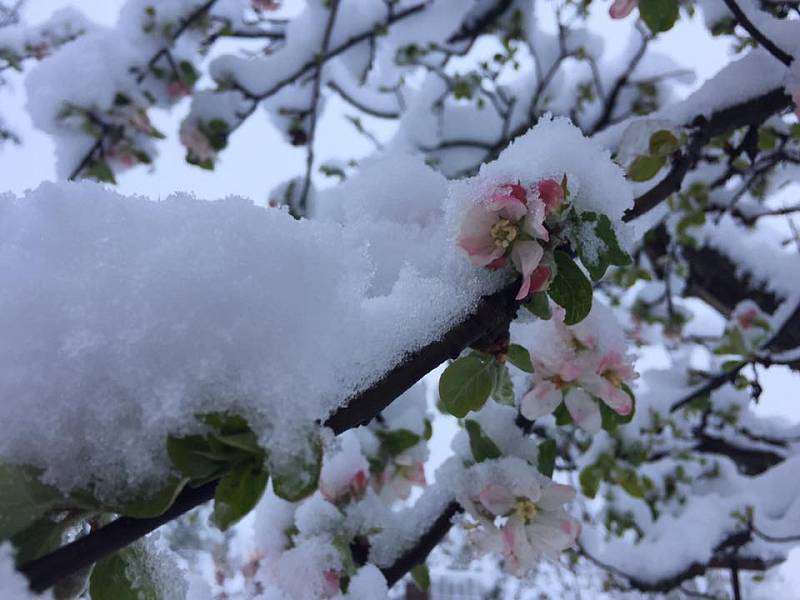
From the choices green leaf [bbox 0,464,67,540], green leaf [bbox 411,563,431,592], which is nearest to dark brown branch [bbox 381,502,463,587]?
green leaf [bbox 411,563,431,592]

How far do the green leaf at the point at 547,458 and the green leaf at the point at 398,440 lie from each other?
0.38 metres

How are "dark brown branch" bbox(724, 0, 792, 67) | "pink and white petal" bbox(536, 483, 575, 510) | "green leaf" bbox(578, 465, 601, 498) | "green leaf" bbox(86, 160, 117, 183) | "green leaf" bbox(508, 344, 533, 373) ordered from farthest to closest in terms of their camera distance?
1. "green leaf" bbox(86, 160, 117, 183)
2. "green leaf" bbox(578, 465, 601, 498)
3. "dark brown branch" bbox(724, 0, 792, 67)
4. "pink and white petal" bbox(536, 483, 575, 510)
5. "green leaf" bbox(508, 344, 533, 373)

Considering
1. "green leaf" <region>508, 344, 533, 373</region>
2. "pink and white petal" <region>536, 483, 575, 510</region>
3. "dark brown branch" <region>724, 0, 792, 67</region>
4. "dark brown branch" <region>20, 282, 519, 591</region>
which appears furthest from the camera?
"dark brown branch" <region>724, 0, 792, 67</region>

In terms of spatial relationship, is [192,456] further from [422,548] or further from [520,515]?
[422,548]

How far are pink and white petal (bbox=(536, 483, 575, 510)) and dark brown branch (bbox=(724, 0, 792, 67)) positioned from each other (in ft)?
2.47

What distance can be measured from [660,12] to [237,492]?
1.00 meters

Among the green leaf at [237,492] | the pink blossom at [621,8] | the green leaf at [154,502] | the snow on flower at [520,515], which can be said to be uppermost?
the pink blossom at [621,8]

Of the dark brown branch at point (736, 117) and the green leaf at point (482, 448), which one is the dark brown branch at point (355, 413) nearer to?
the green leaf at point (482, 448)

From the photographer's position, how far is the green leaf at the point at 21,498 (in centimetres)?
37

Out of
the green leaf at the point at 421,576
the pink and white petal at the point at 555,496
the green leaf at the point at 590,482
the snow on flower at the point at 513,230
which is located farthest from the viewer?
the green leaf at the point at 590,482

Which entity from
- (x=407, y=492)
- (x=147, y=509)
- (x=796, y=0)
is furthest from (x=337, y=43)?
(x=147, y=509)

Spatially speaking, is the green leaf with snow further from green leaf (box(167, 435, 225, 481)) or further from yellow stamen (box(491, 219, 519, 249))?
yellow stamen (box(491, 219, 519, 249))

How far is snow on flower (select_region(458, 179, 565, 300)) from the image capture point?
58 centimetres

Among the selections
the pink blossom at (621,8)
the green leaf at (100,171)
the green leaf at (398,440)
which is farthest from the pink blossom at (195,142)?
the pink blossom at (621,8)
